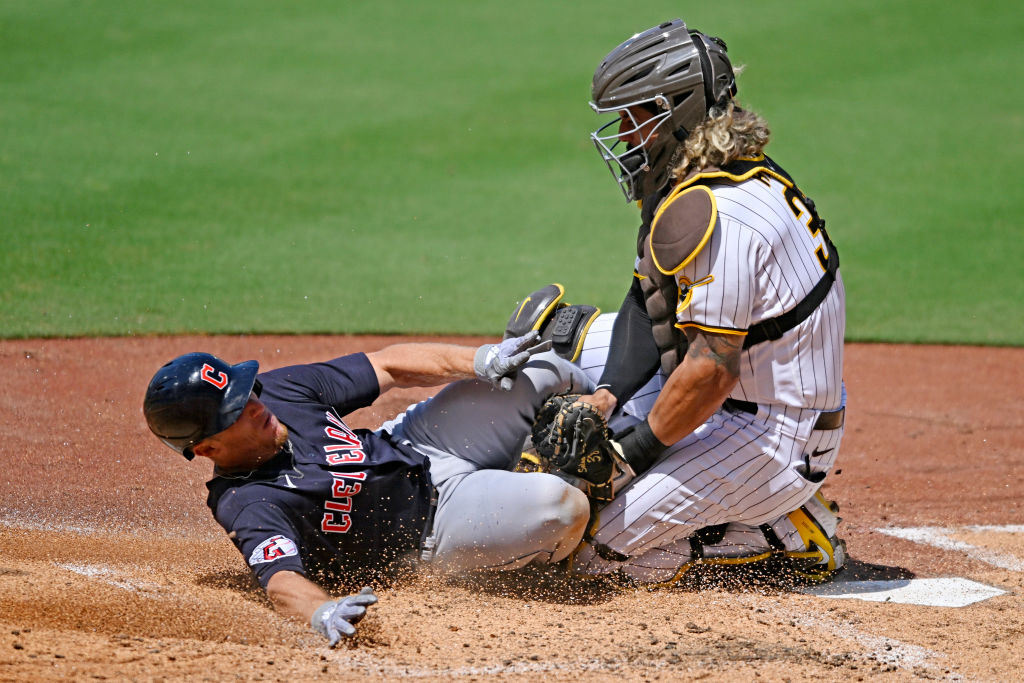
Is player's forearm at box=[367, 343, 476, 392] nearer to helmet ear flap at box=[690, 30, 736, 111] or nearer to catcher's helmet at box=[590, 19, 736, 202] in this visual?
catcher's helmet at box=[590, 19, 736, 202]

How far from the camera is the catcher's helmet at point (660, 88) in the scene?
378 cm

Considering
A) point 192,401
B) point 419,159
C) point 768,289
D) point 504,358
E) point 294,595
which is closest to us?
point 294,595

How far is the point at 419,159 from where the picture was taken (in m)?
11.4

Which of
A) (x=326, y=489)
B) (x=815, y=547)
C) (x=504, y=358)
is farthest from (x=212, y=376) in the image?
(x=815, y=547)

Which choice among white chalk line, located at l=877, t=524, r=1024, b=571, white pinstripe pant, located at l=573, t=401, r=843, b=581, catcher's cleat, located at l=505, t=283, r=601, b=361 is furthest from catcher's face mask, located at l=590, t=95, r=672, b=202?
white chalk line, located at l=877, t=524, r=1024, b=571

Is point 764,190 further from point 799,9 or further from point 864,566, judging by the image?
Result: point 799,9

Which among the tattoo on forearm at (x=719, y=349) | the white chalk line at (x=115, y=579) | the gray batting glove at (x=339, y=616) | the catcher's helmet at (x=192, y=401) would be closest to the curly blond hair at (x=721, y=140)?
the tattoo on forearm at (x=719, y=349)

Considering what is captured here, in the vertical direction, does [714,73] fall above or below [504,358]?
above

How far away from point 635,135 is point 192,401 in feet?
6.00

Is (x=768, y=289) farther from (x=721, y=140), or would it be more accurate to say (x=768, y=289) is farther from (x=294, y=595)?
(x=294, y=595)

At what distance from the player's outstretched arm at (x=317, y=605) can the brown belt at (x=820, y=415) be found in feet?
5.11

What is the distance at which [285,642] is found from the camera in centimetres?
308

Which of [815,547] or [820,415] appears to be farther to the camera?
[815,547]

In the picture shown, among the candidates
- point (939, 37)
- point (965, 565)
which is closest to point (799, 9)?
point (939, 37)
